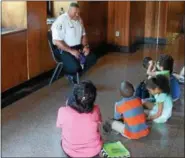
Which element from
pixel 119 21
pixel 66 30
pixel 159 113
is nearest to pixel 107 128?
pixel 159 113

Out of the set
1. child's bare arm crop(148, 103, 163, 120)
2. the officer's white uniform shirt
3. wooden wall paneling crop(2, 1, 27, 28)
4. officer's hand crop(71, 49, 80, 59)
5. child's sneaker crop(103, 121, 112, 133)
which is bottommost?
child's sneaker crop(103, 121, 112, 133)

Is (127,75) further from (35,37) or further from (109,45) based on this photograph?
(109,45)

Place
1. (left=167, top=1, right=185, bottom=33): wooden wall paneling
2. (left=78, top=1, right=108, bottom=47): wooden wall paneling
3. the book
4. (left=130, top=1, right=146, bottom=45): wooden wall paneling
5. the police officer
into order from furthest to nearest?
(left=130, top=1, right=146, bottom=45): wooden wall paneling < (left=78, top=1, right=108, bottom=47): wooden wall paneling < the police officer < (left=167, top=1, right=185, bottom=33): wooden wall paneling < the book

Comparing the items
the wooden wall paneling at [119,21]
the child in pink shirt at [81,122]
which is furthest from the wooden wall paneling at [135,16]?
the child in pink shirt at [81,122]

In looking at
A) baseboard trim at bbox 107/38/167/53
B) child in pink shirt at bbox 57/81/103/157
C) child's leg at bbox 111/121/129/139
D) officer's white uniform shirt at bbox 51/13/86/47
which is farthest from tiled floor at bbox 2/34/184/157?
officer's white uniform shirt at bbox 51/13/86/47

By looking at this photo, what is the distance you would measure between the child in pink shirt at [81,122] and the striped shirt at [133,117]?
0.44 meters

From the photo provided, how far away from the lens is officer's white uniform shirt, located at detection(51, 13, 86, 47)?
9.91ft

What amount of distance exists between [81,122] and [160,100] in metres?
0.76

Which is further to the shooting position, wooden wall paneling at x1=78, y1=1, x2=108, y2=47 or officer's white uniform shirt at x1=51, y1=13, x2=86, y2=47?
wooden wall paneling at x1=78, y1=1, x2=108, y2=47

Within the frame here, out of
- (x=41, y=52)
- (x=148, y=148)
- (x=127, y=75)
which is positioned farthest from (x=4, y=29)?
(x=148, y=148)

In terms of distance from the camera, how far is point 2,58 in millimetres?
2752

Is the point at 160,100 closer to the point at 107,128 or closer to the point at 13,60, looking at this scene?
the point at 107,128

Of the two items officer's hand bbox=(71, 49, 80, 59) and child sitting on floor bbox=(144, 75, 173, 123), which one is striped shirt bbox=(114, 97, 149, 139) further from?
officer's hand bbox=(71, 49, 80, 59)

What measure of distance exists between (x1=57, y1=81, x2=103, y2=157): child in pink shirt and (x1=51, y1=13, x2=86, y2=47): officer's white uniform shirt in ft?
4.95
